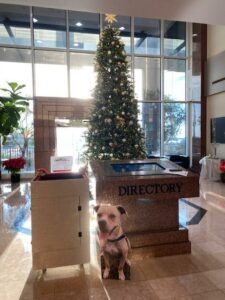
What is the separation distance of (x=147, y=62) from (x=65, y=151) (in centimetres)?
429

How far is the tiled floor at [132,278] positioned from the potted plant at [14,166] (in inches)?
177

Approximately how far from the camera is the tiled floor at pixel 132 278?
2275mm

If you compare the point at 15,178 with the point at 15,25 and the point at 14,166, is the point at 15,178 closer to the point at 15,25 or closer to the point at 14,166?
the point at 14,166

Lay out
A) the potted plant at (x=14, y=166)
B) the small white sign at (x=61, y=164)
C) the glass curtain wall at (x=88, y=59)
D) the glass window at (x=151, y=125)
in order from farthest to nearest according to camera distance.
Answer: the glass window at (x=151, y=125) < the glass curtain wall at (x=88, y=59) < the potted plant at (x=14, y=166) < the small white sign at (x=61, y=164)

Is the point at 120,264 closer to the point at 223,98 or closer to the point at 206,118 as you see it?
the point at 223,98

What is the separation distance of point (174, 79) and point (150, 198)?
7761 millimetres

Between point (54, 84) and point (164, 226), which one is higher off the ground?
point (54, 84)

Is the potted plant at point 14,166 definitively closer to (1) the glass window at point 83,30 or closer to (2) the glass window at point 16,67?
(2) the glass window at point 16,67

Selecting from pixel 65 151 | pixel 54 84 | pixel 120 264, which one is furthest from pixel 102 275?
pixel 54 84

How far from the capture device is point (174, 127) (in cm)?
961

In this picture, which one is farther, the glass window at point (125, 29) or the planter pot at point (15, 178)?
the glass window at point (125, 29)

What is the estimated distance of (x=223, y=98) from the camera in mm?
8133

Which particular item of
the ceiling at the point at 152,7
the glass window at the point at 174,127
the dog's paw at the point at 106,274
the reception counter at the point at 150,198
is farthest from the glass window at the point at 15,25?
the dog's paw at the point at 106,274

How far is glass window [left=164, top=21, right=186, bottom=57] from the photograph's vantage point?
31.0 feet
